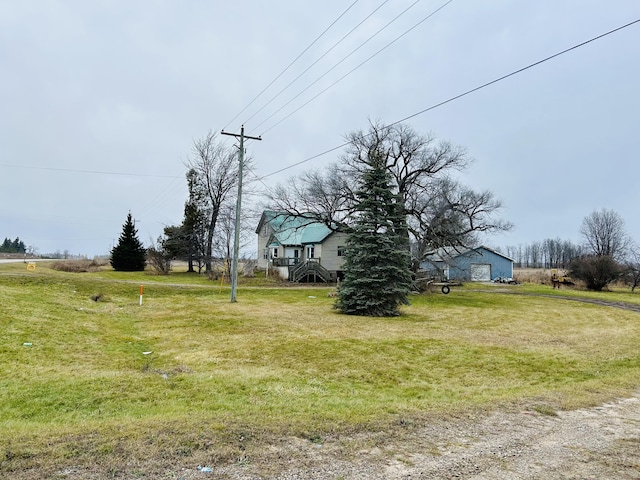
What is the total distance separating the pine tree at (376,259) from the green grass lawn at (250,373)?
1443 millimetres

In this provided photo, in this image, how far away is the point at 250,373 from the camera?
7.05 meters

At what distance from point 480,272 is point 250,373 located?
43967mm

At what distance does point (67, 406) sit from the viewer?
5125 mm

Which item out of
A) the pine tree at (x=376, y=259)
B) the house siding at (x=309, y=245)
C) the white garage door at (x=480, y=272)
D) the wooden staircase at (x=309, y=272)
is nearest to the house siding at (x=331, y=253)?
the house siding at (x=309, y=245)

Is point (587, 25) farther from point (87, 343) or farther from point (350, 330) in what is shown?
point (87, 343)

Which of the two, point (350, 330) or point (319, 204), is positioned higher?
point (319, 204)

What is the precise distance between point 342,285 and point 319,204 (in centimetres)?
1159

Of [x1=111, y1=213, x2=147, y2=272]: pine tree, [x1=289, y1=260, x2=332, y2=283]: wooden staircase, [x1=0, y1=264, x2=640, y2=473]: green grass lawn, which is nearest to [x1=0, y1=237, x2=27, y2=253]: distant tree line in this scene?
[x1=111, y1=213, x2=147, y2=272]: pine tree

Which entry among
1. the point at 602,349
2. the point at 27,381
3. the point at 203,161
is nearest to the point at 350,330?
the point at 602,349

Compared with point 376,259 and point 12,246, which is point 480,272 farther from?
point 12,246

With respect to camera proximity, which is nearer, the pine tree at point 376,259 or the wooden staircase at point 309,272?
the pine tree at point 376,259

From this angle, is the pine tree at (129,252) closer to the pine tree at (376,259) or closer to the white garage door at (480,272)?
the pine tree at (376,259)

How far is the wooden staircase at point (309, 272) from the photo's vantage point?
3462 centimetres

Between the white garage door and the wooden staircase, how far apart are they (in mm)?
19347
